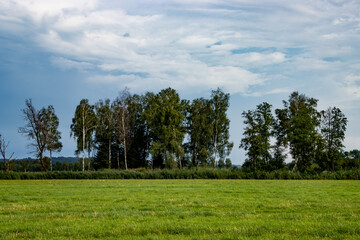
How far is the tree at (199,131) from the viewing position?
257 feet

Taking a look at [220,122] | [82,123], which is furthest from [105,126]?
[220,122]

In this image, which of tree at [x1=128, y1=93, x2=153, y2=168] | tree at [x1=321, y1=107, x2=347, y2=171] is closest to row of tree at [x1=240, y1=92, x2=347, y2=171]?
tree at [x1=321, y1=107, x2=347, y2=171]

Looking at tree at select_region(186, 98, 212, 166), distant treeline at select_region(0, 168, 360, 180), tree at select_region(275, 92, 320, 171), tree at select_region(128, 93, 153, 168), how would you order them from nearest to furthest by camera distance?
distant treeline at select_region(0, 168, 360, 180) < tree at select_region(275, 92, 320, 171) < tree at select_region(186, 98, 212, 166) < tree at select_region(128, 93, 153, 168)

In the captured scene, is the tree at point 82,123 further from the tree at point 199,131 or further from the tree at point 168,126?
the tree at point 199,131

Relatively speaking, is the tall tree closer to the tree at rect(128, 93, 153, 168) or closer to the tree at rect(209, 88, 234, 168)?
the tree at rect(128, 93, 153, 168)

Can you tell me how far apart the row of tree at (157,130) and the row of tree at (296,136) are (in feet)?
26.7

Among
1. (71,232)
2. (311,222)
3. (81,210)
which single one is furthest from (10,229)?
(311,222)

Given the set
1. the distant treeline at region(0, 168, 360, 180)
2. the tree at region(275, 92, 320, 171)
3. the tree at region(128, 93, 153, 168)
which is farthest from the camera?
the tree at region(128, 93, 153, 168)

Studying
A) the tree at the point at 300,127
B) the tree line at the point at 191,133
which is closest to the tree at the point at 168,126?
the tree line at the point at 191,133

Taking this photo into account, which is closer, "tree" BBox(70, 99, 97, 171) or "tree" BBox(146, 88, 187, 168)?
"tree" BBox(146, 88, 187, 168)

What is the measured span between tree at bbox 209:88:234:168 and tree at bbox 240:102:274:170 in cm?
623

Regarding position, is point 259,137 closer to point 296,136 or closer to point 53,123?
point 296,136

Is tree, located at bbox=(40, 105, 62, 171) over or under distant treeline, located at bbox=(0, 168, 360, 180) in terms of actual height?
over

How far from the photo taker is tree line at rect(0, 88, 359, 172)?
7025 cm
